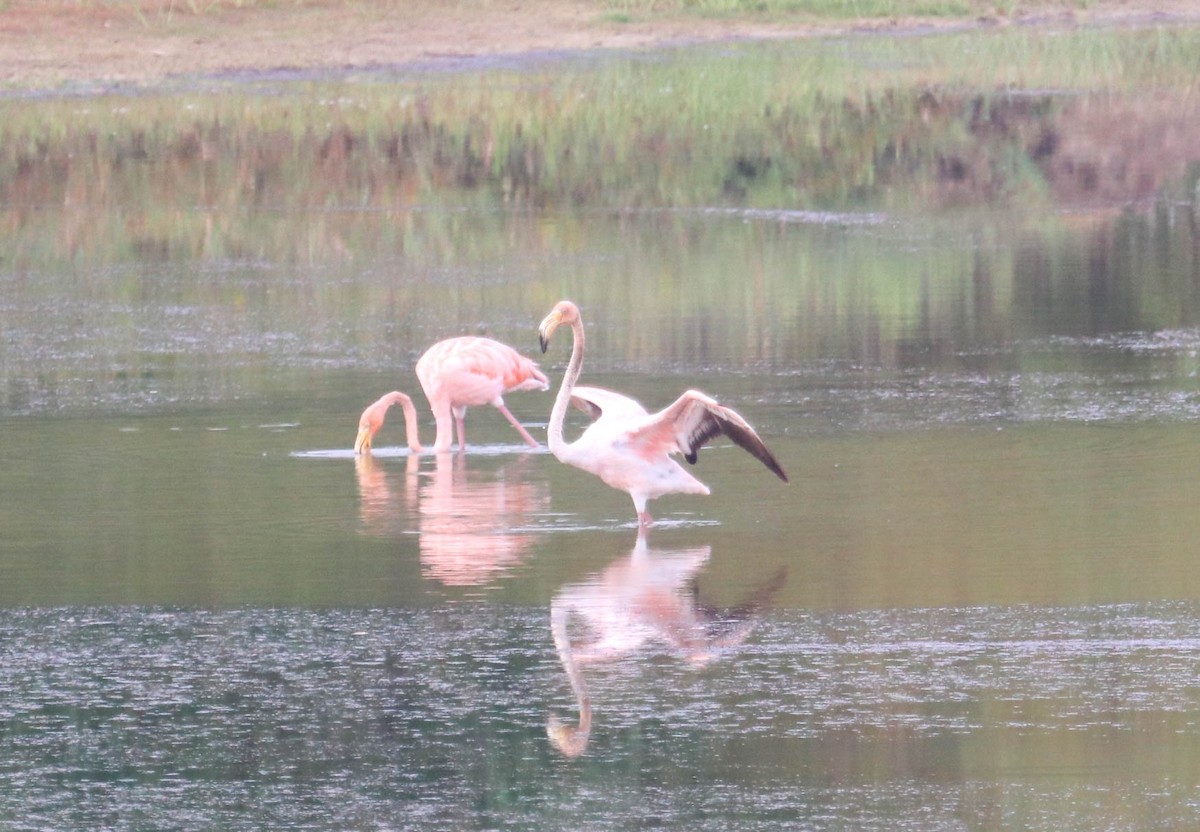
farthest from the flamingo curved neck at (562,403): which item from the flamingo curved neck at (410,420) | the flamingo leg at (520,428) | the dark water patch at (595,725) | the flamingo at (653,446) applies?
the dark water patch at (595,725)

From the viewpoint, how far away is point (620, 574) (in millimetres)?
7969

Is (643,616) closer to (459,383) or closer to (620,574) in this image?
(620,574)

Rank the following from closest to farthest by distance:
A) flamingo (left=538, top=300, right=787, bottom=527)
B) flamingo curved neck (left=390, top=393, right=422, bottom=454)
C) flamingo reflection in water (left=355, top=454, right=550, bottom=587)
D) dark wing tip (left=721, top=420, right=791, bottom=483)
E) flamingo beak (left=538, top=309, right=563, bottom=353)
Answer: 1. flamingo reflection in water (left=355, top=454, right=550, bottom=587)
2. dark wing tip (left=721, top=420, right=791, bottom=483)
3. flamingo (left=538, top=300, right=787, bottom=527)
4. flamingo beak (left=538, top=309, right=563, bottom=353)
5. flamingo curved neck (left=390, top=393, right=422, bottom=454)

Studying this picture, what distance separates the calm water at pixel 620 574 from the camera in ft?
18.8

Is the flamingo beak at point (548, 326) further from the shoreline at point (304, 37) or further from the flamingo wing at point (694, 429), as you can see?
the shoreline at point (304, 37)

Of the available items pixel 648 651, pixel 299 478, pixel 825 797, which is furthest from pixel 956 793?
pixel 299 478

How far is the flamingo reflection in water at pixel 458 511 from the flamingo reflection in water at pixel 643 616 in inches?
17.8

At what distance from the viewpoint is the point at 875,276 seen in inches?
619

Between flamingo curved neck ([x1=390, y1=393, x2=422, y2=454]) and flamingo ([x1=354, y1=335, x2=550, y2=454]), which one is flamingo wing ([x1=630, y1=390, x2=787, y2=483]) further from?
flamingo curved neck ([x1=390, y1=393, x2=422, y2=454])

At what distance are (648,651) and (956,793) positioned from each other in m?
1.57

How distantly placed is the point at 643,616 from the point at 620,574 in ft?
2.02

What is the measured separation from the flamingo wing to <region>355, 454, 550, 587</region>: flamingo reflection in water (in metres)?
0.59

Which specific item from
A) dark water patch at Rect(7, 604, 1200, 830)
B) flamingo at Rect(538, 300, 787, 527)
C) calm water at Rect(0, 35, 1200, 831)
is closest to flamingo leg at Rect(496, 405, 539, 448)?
calm water at Rect(0, 35, 1200, 831)

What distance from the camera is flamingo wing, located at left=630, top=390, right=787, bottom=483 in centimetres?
861
